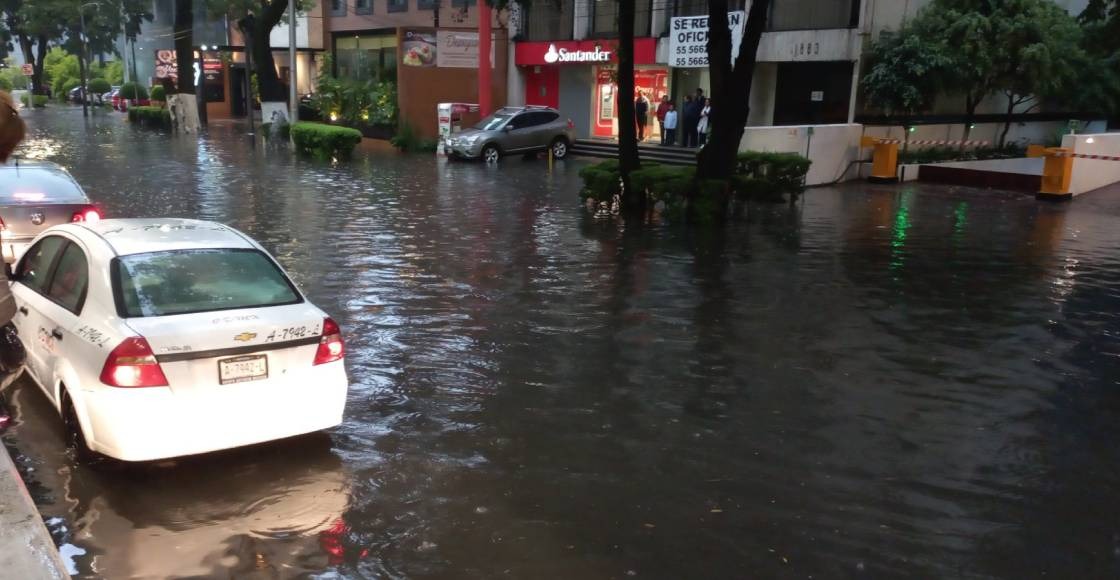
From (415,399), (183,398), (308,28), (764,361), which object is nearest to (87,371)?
(183,398)

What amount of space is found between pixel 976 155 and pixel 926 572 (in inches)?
1016

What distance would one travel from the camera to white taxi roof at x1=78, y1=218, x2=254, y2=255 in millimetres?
6289

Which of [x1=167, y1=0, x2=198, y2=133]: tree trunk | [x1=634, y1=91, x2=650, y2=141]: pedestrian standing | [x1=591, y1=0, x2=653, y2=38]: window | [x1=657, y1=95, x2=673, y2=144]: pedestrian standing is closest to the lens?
[x1=657, y1=95, x2=673, y2=144]: pedestrian standing

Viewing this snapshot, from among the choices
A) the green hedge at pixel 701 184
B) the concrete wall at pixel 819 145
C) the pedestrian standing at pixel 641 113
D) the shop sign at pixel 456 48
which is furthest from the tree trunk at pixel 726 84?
the shop sign at pixel 456 48

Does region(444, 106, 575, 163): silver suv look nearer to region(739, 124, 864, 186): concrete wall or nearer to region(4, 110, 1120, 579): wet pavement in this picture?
region(739, 124, 864, 186): concrete wall

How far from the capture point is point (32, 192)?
10.5 metres

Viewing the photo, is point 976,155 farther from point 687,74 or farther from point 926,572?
point 926,572

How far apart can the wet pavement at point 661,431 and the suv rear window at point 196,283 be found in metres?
0.86

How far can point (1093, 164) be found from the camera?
23.2m

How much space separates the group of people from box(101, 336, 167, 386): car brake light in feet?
76.4

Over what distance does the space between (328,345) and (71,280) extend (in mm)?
1864

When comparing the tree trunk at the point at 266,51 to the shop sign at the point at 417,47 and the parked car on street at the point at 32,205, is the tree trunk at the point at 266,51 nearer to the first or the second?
the shop sign at the point at 417,47

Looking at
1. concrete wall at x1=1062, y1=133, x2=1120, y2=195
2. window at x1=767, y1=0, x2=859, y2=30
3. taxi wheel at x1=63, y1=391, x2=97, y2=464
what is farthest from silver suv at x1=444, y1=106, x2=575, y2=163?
taxi wheel at x1=63, y1=391, x2=97, y2=464

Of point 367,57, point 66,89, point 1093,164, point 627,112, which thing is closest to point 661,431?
point 627,112
